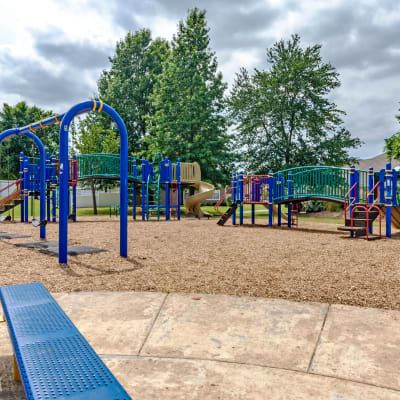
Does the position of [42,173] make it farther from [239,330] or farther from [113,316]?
[239,330]

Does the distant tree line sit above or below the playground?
above

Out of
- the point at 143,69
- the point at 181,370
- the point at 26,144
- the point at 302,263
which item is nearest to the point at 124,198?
the point at 302,263

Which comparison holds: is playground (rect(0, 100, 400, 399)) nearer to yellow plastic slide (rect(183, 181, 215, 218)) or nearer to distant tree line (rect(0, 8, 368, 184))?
yellow plastic slide (rect(183, 181, 215, 218))

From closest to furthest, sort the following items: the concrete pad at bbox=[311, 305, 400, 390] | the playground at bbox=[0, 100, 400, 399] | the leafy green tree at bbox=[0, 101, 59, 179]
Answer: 1. the playground at bbox=[0, 100, 400, 399]
2. the concrete pad at bbox=[311, 305, 400, 390]
3. the leafy green tree at bbox=[0, 101, 59, 179]

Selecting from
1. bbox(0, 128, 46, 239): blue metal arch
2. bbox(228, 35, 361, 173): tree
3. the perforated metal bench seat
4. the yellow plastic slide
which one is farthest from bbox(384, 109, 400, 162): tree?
the perforated metal bench seat

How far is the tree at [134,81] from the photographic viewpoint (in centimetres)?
3634

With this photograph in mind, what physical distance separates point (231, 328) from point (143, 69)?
38.1m

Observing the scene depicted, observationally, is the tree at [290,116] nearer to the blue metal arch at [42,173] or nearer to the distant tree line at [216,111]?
the distant tree line at [216,111]

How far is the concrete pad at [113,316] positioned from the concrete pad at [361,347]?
5.19ft

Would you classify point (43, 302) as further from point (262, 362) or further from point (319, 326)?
point (319, 326)

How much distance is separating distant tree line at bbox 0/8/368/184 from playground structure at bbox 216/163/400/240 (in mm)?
11208

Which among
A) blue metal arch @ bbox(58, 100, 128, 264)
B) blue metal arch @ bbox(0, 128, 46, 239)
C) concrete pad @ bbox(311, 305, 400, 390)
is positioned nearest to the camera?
concrete pad @ bbox(311, 305, 400, 390)

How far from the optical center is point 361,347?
121 inches

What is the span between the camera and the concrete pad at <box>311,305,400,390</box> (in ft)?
8.84
